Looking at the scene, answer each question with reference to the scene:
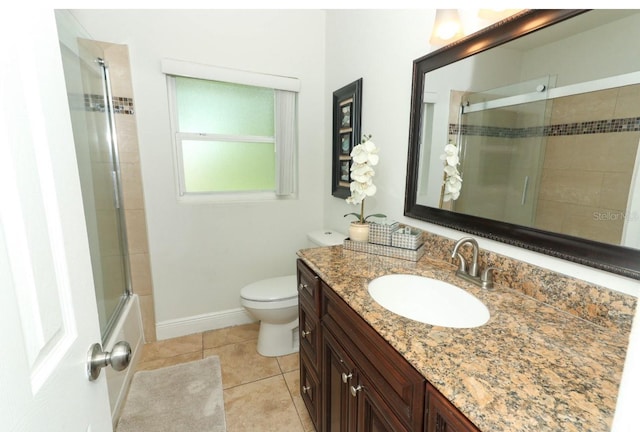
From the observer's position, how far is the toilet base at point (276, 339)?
196 cm

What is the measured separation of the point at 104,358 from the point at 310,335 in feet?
3.02

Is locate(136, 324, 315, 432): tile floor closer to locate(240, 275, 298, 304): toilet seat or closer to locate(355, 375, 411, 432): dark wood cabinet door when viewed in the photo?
locate(240, 275, 298, 304): toilet seat

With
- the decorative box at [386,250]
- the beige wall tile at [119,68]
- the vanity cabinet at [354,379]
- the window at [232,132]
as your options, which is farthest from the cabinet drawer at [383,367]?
the beige wall tile at [119,68]

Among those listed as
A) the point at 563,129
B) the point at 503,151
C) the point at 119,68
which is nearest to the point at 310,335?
the point at 503,151

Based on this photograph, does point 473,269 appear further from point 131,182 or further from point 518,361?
point 131,182

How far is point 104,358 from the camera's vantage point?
567mm

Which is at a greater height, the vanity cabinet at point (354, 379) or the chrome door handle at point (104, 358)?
the chrome door handle at point (104, 358)

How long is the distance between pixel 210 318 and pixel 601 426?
7.41ft

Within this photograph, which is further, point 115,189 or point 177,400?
point 115,189

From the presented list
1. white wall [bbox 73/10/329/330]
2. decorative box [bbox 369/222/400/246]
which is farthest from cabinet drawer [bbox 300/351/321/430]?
white wall [bbox 73/10/329/330]

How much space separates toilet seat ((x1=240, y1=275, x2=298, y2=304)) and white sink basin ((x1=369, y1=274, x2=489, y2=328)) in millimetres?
853

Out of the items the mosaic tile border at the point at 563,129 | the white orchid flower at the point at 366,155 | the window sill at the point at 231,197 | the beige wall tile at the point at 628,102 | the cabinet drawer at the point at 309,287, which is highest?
the beige wall tile at the point at 628,102

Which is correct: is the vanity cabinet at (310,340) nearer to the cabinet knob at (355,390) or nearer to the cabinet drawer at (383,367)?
the cabinet drawer at (383,367)

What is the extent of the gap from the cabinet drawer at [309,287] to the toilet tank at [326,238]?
0.53m
